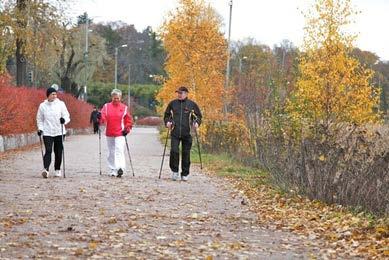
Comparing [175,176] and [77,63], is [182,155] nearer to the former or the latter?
[175,176]

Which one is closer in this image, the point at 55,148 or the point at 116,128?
the point at 55,148

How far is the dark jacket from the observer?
Result: 16797 mm

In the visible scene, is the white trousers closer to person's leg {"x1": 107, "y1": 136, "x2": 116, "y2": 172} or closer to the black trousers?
person's leg {"x1": 107, "y1": 136, "x2": 116, "y2": 172}

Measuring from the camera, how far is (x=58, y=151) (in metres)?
16.6

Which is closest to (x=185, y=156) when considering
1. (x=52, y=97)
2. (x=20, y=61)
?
(x=52, y=97)

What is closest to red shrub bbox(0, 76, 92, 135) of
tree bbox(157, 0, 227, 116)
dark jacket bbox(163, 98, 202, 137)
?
tree bbox(157, 0, 227, 116)

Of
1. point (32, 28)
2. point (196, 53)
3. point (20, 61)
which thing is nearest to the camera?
point (196, 53)

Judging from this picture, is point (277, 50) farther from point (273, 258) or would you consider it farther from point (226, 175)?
point (273, 258)

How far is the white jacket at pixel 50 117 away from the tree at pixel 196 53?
14.6 m

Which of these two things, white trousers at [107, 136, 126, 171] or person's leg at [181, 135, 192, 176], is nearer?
person's leg at [181, 135, 192, 176]

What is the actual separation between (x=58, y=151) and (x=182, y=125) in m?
2.66

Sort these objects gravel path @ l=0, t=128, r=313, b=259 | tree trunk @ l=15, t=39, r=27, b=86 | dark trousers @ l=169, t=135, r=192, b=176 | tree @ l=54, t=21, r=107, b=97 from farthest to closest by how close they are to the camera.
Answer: tree @ l=54, t=21, r=107, b=97, tree trunk @ l=15, t=39, r=27, b=86, dark trousers @ l=169, t=135, r=192, b=176, gravel path @ l=0, t=128, r=313, b=259

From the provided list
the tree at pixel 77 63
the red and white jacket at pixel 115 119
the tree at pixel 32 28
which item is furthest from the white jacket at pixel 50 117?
the tree at pixel 77 63

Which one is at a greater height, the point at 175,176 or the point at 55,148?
the point at 55,148
